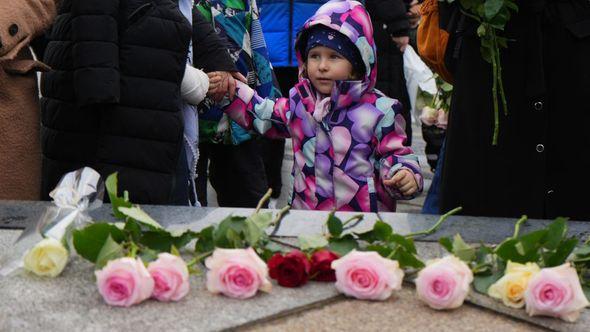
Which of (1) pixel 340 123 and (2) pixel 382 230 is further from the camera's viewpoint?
(1) pixel 340 123

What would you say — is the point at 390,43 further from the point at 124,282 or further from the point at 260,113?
the point at 124,282

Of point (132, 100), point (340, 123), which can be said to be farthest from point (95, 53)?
point (340, 123)

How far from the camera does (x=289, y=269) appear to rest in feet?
6.97

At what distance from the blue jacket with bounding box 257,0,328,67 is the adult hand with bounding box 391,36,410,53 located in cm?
130

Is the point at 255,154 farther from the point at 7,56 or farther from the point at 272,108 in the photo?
the point at 7,56

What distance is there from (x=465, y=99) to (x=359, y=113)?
0.44 meters

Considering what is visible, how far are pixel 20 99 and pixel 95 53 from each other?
1.35ft

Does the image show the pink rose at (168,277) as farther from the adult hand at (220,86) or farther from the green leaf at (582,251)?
the adult hand at (220,86)

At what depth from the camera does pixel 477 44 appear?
3.28 m

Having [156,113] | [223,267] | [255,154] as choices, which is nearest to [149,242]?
[223,267]

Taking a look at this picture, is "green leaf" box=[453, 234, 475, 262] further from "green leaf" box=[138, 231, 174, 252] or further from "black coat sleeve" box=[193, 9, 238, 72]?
"black coat sleeve" box=[193, 9, 238, 72]

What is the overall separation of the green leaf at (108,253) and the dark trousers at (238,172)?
2603mm

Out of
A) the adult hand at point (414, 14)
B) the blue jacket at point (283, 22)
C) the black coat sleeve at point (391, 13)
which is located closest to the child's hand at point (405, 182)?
the blue jacket at point (283, 22)

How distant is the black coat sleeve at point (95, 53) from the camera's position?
340 cm
